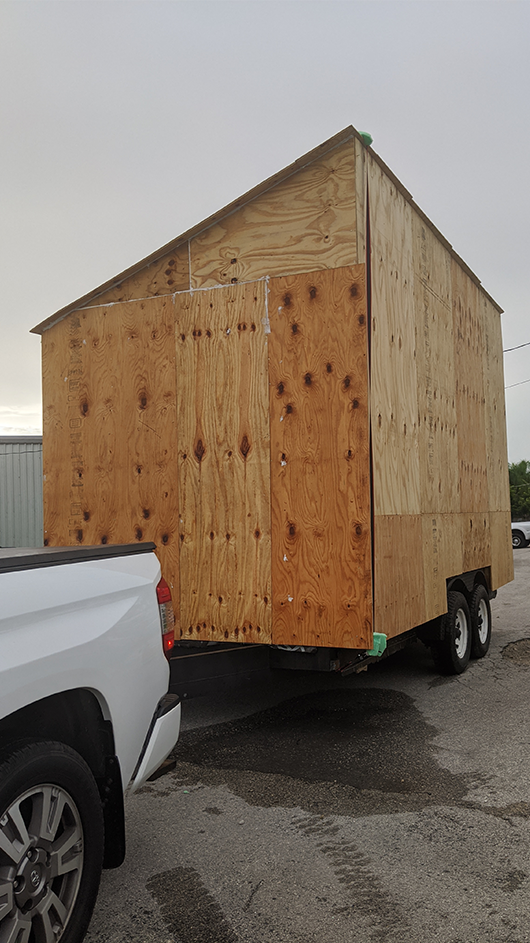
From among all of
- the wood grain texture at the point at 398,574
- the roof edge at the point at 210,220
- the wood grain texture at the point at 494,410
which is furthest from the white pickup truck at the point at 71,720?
the wood grain texture at the point at 494,410

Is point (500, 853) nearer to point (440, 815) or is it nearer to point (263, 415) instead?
point (440, 815)

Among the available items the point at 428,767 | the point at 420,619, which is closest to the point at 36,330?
the point at 420,619

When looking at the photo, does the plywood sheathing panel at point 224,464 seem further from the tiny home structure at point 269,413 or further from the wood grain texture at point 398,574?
the wood grain texture at point 398,574

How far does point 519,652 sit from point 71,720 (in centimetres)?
750

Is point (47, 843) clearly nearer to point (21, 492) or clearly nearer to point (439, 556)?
point (439, 556)

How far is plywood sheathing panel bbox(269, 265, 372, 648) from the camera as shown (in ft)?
18.2

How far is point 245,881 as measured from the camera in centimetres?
360

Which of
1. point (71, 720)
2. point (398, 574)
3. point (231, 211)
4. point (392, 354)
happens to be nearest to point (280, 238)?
point (231, 211)

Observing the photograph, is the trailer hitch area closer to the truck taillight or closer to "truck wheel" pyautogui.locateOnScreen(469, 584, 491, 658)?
the truck taillight

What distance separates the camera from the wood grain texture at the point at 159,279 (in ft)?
20.8

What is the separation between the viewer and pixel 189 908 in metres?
3.34

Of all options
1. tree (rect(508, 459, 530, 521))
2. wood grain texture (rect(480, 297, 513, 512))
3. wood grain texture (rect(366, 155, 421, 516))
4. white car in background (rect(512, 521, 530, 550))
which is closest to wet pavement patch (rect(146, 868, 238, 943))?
wood grain texture (rect(366, 155, 421, 516))

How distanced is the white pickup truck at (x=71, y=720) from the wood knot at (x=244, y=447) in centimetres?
253

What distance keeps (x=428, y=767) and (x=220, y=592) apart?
1.96 metres
